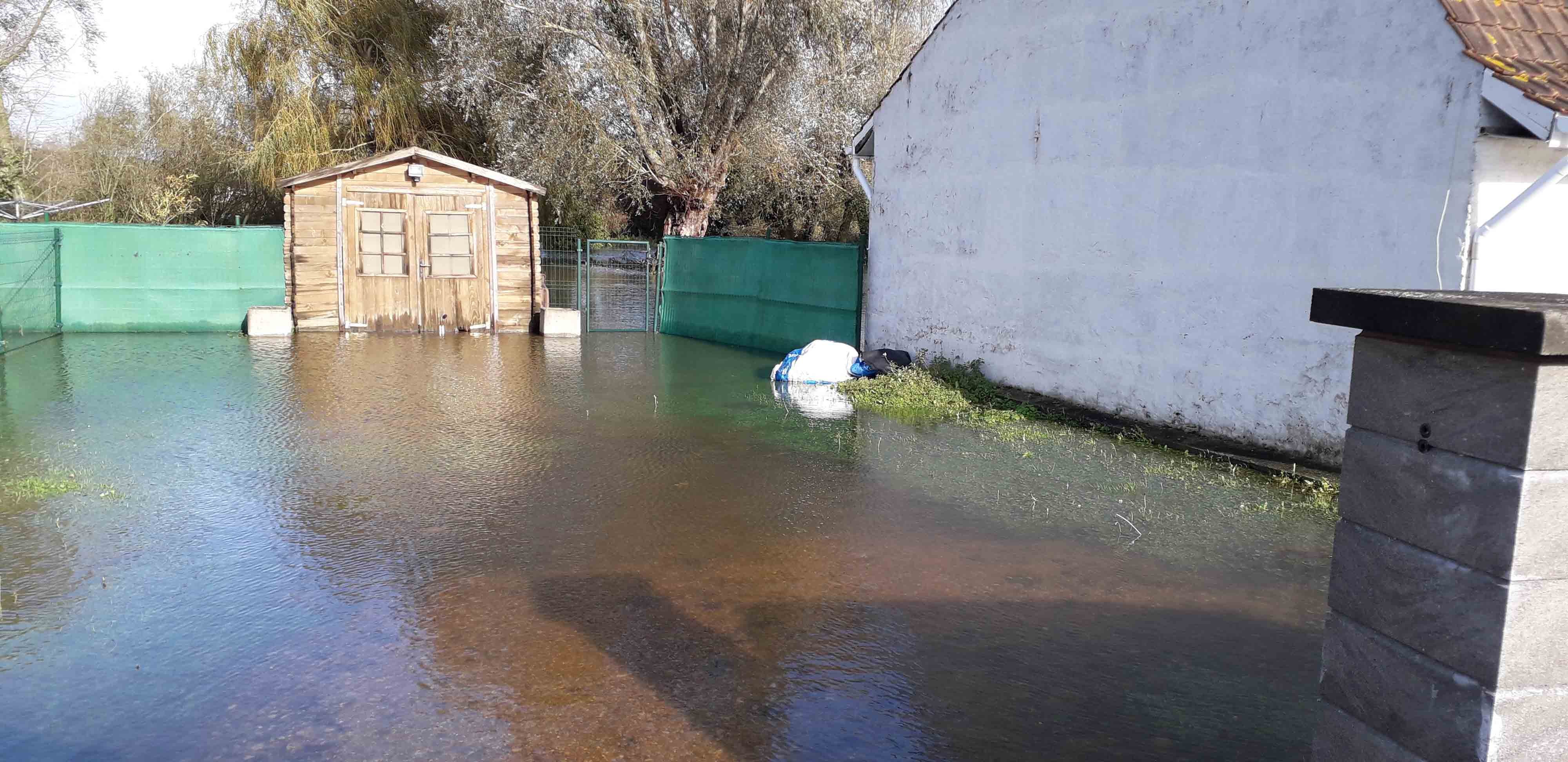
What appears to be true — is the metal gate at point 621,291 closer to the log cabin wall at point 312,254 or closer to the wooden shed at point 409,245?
the wooden shed at point 409,245

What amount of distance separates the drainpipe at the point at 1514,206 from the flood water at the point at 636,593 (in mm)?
2015

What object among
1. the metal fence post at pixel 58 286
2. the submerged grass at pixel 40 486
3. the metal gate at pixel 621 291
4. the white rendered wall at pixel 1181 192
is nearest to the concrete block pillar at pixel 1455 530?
the white rendered wall at pixel 1181 192

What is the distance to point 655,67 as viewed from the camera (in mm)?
20781

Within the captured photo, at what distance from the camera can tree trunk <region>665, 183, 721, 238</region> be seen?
2192 cm

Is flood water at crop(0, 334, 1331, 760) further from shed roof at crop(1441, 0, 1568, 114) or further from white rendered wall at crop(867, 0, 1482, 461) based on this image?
shed roof at crop(1441, 0, 1568, 114)

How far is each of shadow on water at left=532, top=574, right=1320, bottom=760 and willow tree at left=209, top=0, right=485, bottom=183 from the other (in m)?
19.7

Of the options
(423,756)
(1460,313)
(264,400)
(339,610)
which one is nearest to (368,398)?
(264,400)

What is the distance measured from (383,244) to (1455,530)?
17483mm

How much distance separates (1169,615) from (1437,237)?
12.7ft

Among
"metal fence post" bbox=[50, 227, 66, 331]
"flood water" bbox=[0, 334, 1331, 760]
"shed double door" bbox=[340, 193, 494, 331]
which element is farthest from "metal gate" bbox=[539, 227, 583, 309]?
"flood water" bbox=[0, 334, 1331, 760]

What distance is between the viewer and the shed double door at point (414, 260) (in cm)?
1769

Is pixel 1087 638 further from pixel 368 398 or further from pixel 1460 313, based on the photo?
pixel 368 398

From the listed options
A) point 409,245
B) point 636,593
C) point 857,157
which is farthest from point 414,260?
point 636,593

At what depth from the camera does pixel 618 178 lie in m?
20.7
